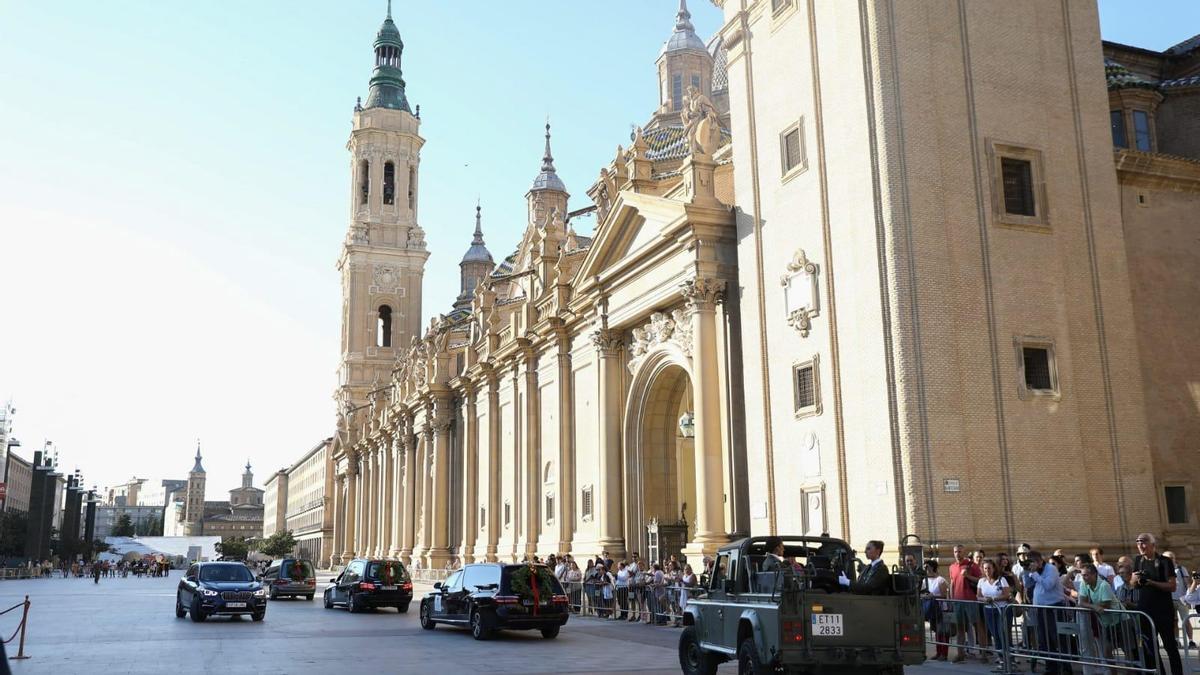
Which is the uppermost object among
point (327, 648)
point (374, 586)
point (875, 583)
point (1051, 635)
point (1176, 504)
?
point (1176, 504)

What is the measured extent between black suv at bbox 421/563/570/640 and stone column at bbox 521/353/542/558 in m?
17.6

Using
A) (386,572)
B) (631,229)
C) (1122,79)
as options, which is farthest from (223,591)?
(1122,79)

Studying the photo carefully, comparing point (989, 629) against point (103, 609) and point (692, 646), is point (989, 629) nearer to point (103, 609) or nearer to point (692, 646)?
point (692, 646)

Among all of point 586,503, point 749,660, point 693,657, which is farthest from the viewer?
point 586,503

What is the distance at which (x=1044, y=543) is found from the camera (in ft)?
68.6

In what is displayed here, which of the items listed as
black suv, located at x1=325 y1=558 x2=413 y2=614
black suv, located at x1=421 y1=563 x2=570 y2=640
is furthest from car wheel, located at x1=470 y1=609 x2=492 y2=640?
black suv, located at x1=325 y1=558 x2=413 y2=614

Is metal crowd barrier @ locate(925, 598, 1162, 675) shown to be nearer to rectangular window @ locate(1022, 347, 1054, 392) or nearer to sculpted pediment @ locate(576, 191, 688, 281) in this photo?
rectangular window @ locate(1022, 347, 1054, 392)

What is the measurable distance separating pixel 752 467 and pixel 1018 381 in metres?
6.62

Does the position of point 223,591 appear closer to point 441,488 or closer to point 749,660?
point 749,660

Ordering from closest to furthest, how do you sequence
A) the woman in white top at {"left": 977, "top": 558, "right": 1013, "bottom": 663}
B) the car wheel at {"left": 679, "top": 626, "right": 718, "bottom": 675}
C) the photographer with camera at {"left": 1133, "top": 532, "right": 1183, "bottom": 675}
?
the photographer with camera at {"left": 1133, "top": 532, "right": 1183, "bottom": 675}
the car wheel at {"left": 679, "top": 626, "right": 718, "bottom": 675}
the woman in white top at {"left": 977, "top": 558, "right": 1013, "bottom": 663}

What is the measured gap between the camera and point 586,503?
36156mm

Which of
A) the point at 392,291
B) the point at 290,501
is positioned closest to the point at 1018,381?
the point at 392,291

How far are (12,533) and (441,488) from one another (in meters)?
69.3

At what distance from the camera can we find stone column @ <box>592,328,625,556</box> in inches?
1308
